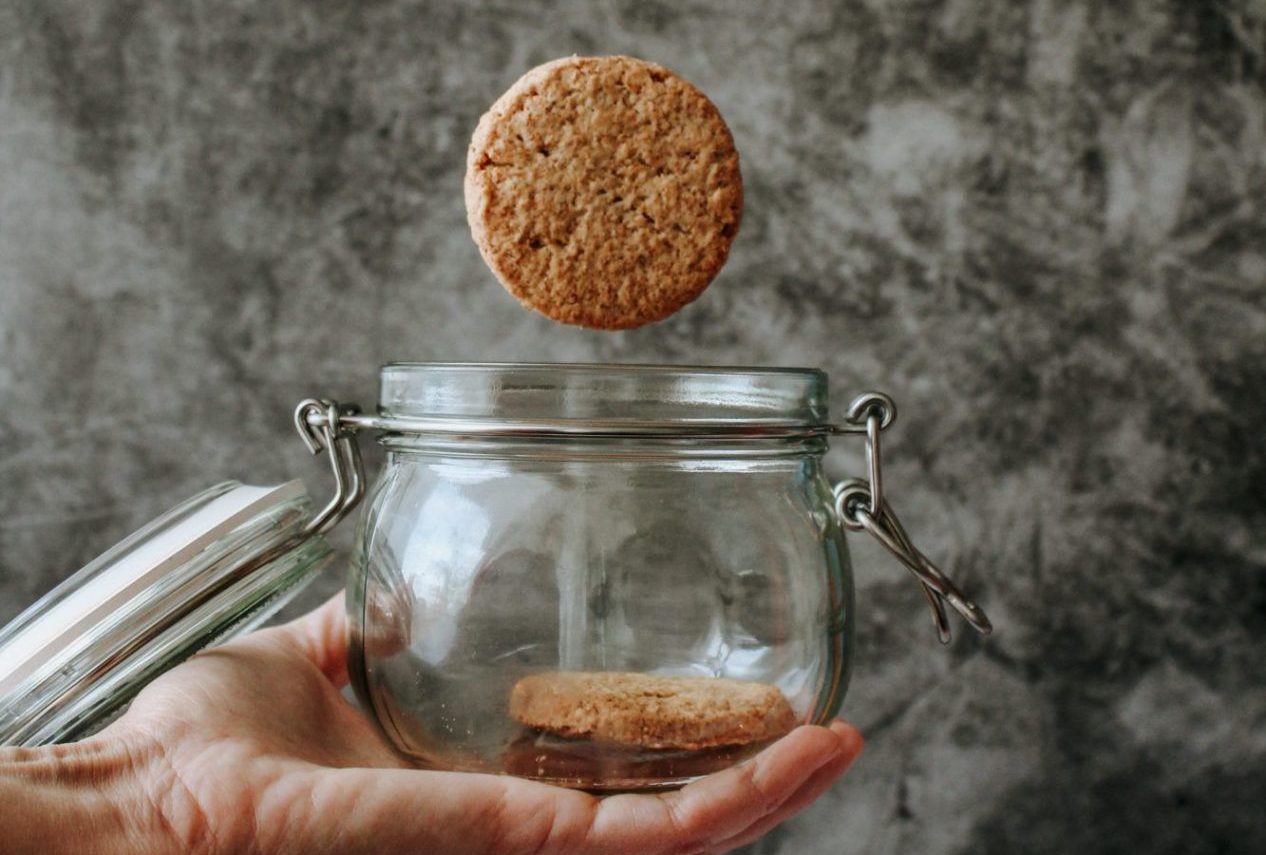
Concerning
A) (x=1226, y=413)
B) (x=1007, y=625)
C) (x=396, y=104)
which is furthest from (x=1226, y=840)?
(x=396, y=104)

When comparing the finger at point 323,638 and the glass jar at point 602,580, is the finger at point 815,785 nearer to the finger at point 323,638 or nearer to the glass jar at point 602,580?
the glass jar at point 602,580

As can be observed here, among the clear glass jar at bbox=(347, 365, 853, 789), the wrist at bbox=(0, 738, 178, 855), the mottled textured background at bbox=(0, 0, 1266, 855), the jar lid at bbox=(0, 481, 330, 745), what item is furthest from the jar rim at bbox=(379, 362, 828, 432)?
the mottled textured background at bbox=(0, 0, 1266, 855)

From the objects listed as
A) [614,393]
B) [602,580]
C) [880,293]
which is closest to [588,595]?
[602,580]

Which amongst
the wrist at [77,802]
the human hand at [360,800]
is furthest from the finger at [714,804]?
the wrist at [77,802]

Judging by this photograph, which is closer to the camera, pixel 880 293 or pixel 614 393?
pixel 614 393

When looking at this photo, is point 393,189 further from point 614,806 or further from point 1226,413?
point 1226,413

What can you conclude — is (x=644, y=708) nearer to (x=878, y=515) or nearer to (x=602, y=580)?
(x=602, y=580)
